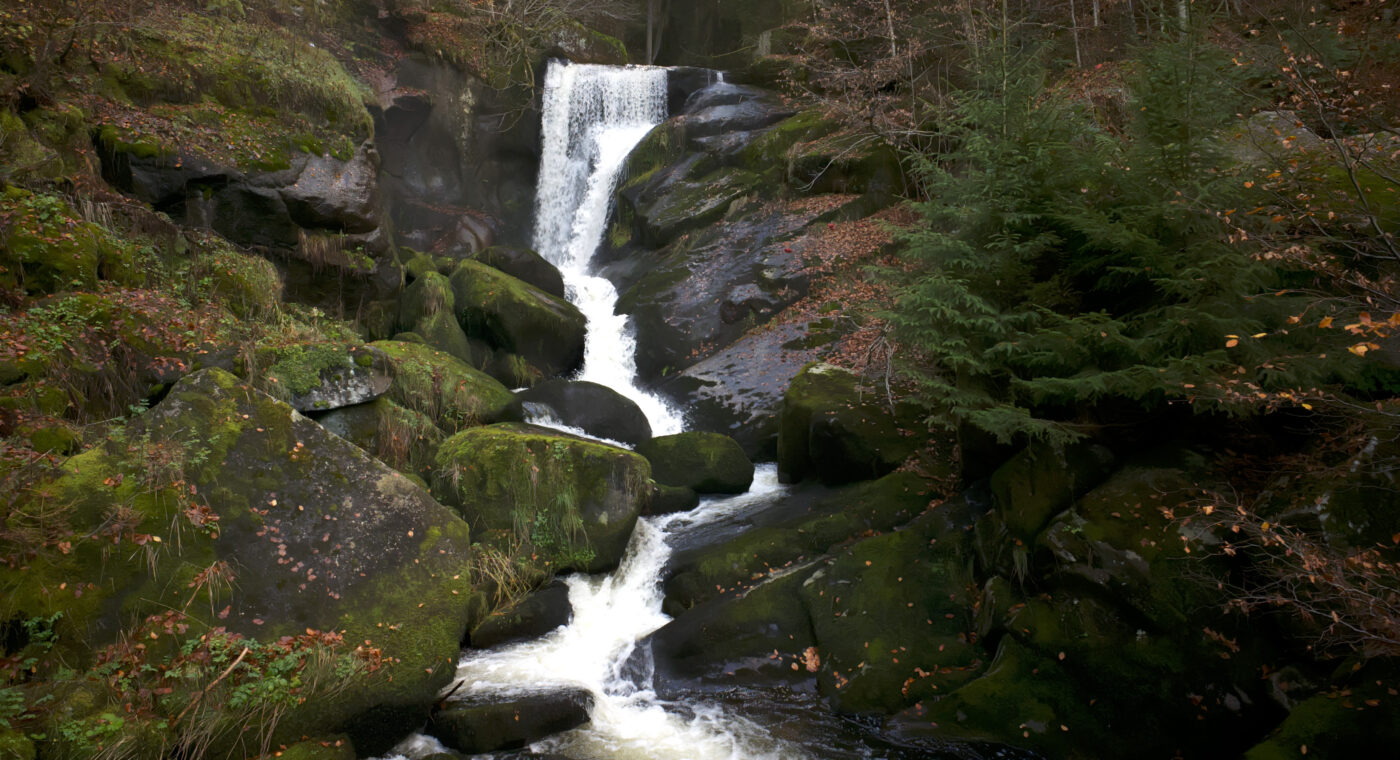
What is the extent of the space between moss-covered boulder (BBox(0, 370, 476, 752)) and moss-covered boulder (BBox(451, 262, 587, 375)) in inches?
256

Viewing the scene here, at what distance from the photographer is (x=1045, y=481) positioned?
6223mm

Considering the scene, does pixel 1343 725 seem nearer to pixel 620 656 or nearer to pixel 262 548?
pixel 620 656

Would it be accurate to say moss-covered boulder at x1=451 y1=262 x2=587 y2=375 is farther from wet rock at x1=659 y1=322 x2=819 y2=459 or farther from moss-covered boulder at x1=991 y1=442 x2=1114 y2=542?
moss-covered boulder at x1=991 y1=442 x2=1114 y2=542

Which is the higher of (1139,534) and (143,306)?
(143,306)

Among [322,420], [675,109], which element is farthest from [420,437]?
[675,109]

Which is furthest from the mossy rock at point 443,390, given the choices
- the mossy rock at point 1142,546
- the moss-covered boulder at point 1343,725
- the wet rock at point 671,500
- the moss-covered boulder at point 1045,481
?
the moss-covered boulder at point 1343,725

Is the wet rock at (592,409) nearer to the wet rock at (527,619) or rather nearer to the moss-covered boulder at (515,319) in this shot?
the moss-covered boulder at (515,319)

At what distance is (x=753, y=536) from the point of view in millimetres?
8367

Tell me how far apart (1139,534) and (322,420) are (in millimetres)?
8225

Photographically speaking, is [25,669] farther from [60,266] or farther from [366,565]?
[60,266]

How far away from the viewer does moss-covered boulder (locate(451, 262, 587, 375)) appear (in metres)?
13.1

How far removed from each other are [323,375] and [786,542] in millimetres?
5682

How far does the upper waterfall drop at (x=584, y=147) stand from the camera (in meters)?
19.1

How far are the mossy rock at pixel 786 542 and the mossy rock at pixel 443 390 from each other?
3701mm
